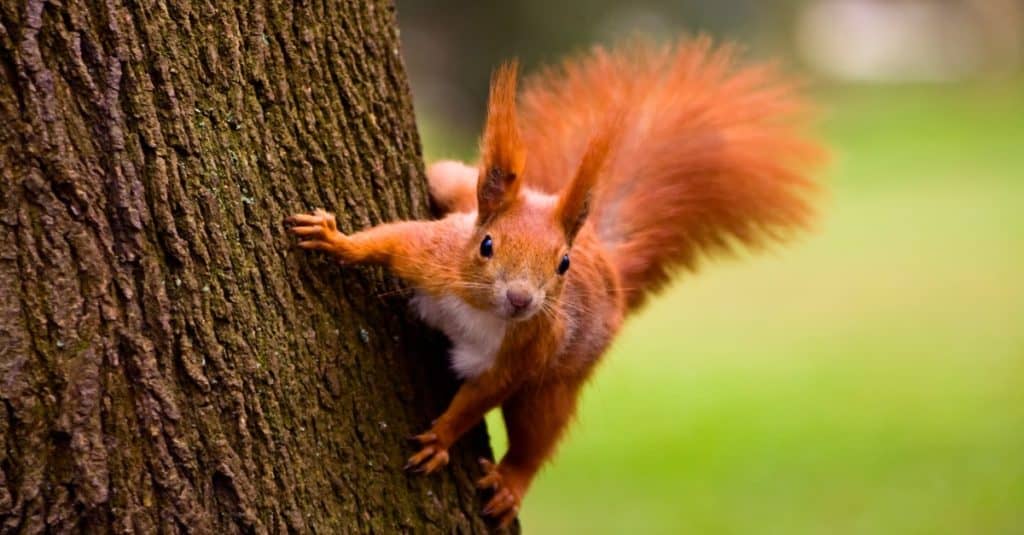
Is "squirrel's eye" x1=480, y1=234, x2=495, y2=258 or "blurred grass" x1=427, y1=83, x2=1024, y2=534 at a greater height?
"squirrel's eye" x1=480, y1=234, x2=495, y2=258

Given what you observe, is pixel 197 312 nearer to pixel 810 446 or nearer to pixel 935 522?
pixel 935 522

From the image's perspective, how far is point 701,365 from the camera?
24.7 feet

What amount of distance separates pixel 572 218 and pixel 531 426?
0.49m

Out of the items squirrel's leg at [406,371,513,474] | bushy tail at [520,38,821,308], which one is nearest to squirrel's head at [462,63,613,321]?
squirrel's leg at [406,371,513,474]

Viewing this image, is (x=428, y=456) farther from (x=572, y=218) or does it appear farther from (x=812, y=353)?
(x=812, y=353)

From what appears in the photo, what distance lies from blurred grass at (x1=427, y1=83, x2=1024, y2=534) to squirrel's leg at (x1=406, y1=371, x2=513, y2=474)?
503mm

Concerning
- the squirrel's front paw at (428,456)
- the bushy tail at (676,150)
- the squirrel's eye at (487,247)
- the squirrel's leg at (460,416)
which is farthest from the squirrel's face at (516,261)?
the bushy tail at (676,150)

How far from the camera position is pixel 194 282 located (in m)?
1.87

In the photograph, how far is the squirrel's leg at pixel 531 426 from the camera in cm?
251

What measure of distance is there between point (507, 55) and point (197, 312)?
13242mm

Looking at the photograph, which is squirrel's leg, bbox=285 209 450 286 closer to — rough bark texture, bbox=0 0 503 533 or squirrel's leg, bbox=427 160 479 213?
rough bark texture, bbox=0 0 503 533

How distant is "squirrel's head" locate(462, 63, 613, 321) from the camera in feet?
7.22

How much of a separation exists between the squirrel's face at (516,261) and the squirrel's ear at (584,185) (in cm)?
2

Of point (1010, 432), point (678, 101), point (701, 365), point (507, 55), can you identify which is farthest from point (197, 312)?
point (507, 55)
